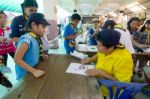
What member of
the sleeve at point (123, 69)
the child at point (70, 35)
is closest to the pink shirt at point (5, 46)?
the child at point (70, 35)

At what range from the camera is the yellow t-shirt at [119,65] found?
1727mm

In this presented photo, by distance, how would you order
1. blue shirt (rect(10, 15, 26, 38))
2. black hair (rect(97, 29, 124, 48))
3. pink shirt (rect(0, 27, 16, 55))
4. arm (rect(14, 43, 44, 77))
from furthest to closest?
pink shirt (rect(0, 27, 16, 55)) < blue shirt (rect(10, 15, 26, 38)) < arm (rect(14, 43, 44, 77)) < black hair (rect(97, 29, 124, 48))

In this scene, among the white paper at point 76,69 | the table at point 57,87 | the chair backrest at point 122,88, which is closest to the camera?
the table at point 57,87

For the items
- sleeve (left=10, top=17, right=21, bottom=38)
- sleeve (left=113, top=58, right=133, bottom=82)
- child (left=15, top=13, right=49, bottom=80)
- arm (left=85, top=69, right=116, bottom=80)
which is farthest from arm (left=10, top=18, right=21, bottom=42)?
sleeve (left=113, top=58, right=133, bottom=82)

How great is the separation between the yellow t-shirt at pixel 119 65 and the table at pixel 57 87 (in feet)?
0.62

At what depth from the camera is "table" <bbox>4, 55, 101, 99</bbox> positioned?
1.41m

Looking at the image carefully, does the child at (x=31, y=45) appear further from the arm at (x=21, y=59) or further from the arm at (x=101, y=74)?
the arm at (x=101, y=74)

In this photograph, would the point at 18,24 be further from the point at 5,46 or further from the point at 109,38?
the point at 109,38

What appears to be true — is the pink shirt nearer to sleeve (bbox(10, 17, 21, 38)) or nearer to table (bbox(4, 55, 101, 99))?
sleeve (bbox(10, 17, 21, 38))

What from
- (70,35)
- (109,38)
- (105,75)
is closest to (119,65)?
(105,75)

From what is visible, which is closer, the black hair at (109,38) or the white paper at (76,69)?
the black hair at (109,38)

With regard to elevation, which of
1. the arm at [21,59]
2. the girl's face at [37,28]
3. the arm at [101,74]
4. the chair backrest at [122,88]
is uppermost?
the girl's face at [37,28]

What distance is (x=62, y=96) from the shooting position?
141 centimetres

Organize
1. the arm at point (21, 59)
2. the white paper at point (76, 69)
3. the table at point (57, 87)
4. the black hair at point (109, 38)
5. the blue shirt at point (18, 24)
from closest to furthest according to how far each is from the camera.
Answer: the table at point (57, 87), the black hair at point (109, 38), the arm at point (21, 59), the white paper at point (76, 69), the blue shirt at point (18, 24)
